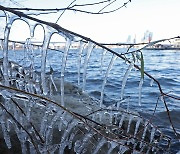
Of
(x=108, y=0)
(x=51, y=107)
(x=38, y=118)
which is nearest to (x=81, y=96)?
(x=38, y=118)

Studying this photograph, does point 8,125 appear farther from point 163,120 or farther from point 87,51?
point 163,120

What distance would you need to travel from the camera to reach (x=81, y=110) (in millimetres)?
4129

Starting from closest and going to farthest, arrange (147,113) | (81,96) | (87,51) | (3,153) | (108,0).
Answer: (108,0), (87,51), (3,153), (81,96), (147,113)

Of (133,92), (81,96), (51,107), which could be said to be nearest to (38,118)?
(51,107)

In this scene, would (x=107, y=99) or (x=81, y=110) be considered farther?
(x=107, y=99)

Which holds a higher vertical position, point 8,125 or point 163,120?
point 8,125

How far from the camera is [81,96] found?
6051mm

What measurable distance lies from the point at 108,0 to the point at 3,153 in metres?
2.04

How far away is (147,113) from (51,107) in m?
5.63

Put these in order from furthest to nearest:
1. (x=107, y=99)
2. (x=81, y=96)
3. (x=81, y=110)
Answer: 1. (x=107, y=99)
2. (x=81, y=96)
3. (x=81, y=110)

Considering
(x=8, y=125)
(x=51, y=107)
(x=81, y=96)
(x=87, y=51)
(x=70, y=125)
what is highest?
(x=87, y=51)

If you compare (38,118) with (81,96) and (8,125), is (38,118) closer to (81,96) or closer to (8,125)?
(8,125)

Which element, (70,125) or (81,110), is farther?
(81,110)

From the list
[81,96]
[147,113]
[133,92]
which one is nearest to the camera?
[81,96]
